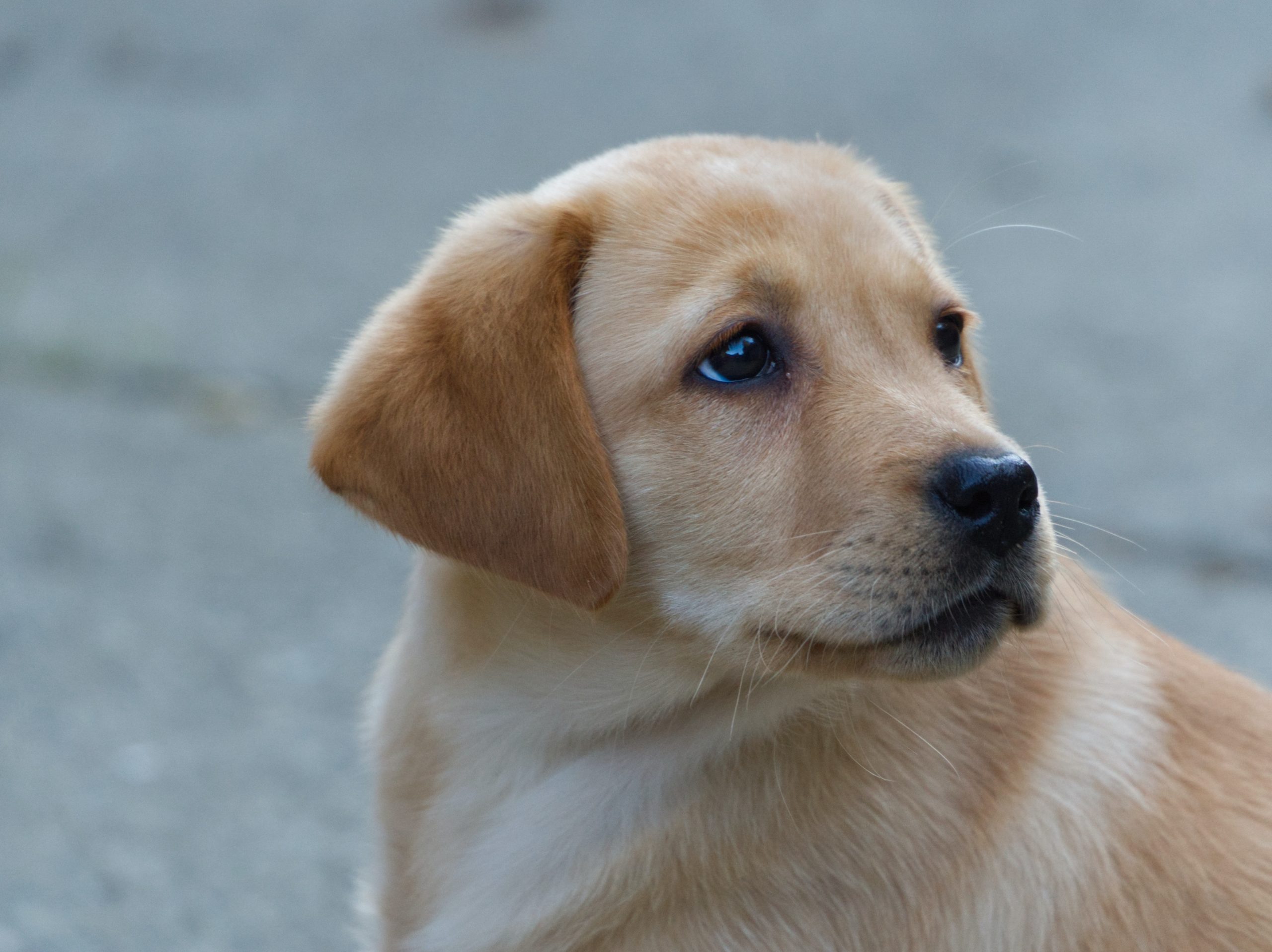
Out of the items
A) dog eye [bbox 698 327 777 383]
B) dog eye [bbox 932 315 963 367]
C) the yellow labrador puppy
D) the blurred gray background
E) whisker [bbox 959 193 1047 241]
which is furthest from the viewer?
whisker [bbox 959 193 1047 241]

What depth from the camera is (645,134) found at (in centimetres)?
842

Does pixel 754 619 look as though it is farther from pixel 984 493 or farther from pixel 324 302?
pixel 324 302

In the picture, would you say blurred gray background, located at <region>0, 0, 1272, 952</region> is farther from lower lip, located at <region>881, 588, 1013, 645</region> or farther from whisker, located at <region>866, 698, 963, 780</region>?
lower lip, located at <region>881, 588, 1013, 645</region>

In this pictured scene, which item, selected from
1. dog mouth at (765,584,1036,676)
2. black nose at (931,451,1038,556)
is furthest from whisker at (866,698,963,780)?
black nose at (931,451,1038,556)

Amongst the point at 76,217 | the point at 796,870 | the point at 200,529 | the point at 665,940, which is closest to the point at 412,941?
the point at 665,940

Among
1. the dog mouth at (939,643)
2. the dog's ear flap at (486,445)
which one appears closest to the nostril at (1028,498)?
the dog mouth at (939,643)

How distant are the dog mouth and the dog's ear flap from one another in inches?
15.0

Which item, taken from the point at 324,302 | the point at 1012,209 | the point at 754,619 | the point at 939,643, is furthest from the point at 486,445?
the point at 1012,209

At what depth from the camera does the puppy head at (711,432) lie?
84.7 inches

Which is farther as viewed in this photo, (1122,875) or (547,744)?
(547,744)

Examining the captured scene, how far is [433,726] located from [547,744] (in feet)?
0.83

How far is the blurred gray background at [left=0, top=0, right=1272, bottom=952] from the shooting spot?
13.4 feet

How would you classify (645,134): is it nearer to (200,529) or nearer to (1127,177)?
(1127,177)

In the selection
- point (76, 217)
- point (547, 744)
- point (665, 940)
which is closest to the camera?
point (665, 940)
